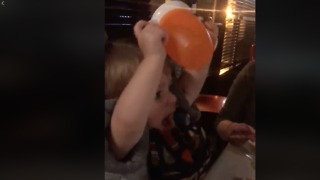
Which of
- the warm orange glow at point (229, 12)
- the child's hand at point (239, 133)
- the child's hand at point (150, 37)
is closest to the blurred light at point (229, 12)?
the warm orange glow at point (229, 12)

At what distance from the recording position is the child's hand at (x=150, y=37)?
120 centimetres

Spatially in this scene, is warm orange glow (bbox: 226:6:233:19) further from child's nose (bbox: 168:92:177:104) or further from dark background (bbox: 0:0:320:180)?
child's nose (bbox: 168:92:177:104)

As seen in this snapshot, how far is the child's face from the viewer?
1.22 metres

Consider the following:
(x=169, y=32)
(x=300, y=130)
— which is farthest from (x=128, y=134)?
(x=300, y=130)

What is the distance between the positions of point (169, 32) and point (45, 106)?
1.41 ft

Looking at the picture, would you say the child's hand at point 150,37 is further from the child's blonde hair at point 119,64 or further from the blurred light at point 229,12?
the blurred light at point 229,12

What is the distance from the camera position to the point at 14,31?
1.21 metres

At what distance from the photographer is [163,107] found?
1.23m

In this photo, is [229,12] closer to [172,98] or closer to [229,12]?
[229,12]

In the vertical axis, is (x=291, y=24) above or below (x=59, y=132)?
above

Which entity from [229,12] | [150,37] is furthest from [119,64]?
[229,12]

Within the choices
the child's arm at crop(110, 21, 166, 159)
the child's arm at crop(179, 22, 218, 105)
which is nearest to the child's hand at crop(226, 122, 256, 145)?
the child's arm at crop(179, 22, 218, 105)

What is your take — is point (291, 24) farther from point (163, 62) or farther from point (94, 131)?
point (94, 131)

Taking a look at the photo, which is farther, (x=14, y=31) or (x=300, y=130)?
(x=300, y=130)
